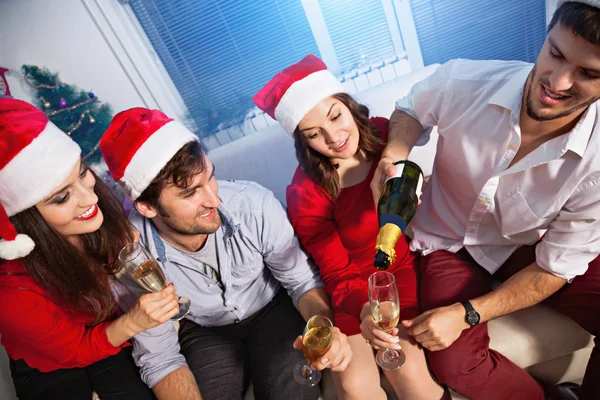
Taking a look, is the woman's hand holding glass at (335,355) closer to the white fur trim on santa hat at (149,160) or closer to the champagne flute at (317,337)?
the champagne flute at (317,337)

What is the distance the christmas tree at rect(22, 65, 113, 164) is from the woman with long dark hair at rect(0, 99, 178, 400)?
51.6 inches

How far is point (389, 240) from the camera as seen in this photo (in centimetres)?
104

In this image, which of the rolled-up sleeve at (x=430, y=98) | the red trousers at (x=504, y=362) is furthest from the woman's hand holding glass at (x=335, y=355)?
the rolled-up sleeve at (x=430, y=98)

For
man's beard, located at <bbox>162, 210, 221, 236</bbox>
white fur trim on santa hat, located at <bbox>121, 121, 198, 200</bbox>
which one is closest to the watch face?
man's beard, located at <bbox>162, 210, 221, 236</bbox>

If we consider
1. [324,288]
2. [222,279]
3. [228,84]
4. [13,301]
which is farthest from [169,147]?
[228,84]

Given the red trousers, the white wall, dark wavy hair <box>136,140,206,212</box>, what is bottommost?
the red trousers

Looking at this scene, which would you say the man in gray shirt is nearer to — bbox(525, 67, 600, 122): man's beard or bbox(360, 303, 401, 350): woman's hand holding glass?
bbox(360, 303, 401, 350): woman's hand holding glass

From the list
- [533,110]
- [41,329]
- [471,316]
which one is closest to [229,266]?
[41,329]

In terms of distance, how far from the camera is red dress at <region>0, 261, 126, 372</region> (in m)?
1.25

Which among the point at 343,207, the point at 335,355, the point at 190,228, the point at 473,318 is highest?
the point at 190,228

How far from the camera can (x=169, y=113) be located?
287cm

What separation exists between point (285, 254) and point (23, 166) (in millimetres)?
999

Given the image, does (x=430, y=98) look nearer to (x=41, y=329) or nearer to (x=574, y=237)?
(x=574, y=237)

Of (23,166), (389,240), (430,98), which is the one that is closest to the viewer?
(389,240)
